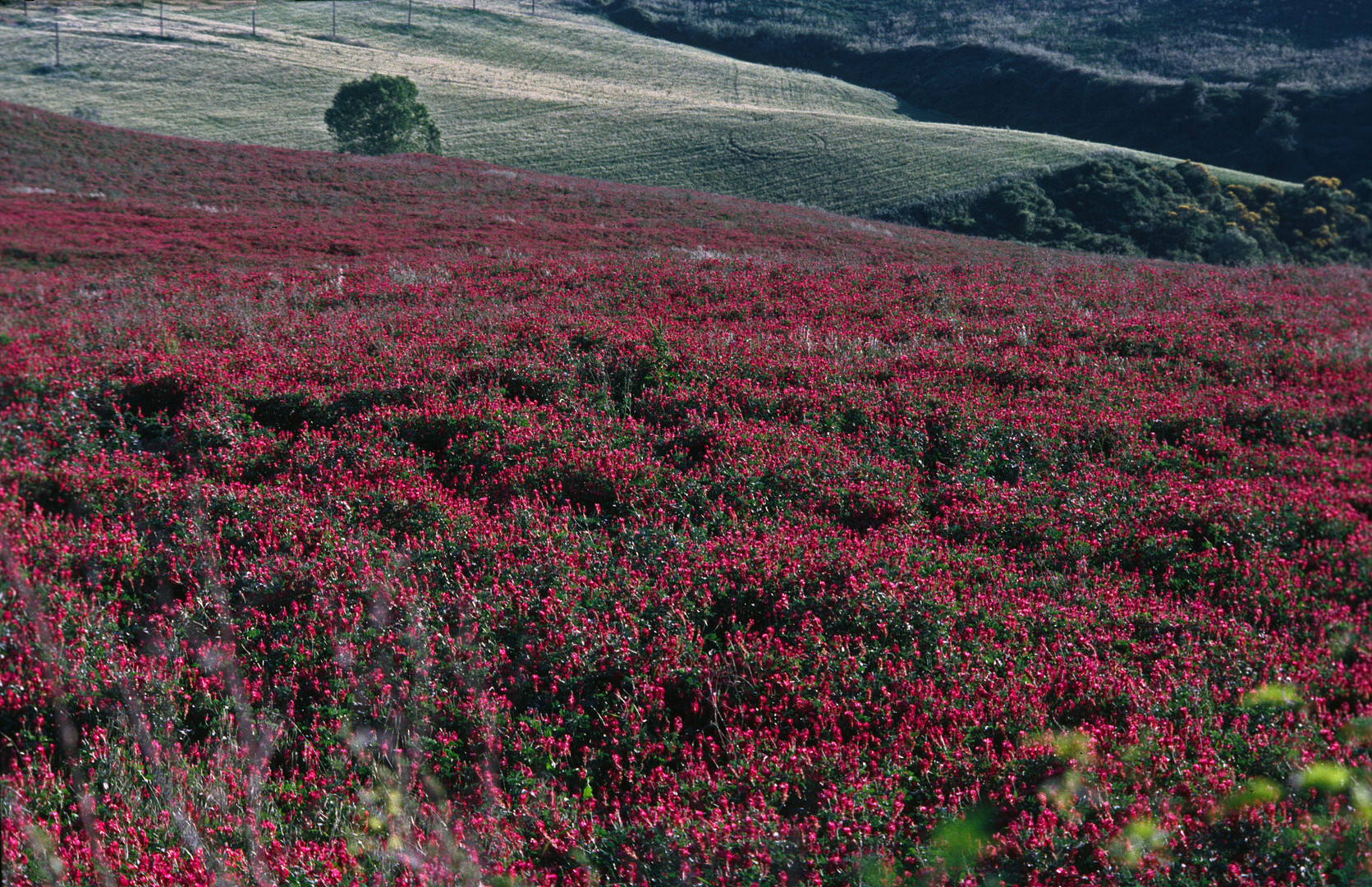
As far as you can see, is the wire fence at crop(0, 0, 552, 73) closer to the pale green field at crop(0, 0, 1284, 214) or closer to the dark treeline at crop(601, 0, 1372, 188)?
the pale green field at crop(0, 0, 1284, 214)

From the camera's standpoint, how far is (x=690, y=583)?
163 inches

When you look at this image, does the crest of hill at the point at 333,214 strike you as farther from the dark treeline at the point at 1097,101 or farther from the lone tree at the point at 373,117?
the dark treeline at the point at 1097,101

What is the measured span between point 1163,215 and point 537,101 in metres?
39.6

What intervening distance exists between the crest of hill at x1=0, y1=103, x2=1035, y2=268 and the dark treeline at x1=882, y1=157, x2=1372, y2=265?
1151cm

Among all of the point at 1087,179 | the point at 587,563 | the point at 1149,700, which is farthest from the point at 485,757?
the point at 1087,179

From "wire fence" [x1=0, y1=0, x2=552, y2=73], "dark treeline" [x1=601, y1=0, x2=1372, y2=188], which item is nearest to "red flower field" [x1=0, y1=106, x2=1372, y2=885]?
"dark treeline" [x1=601, y1=0, x2=1372, y2=188]

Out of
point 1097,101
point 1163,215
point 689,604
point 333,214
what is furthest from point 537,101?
point 689,604

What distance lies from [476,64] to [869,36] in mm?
45344

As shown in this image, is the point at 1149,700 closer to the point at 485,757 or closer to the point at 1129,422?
the point at 485,757

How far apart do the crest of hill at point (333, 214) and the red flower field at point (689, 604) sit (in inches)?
351

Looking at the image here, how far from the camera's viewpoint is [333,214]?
73.3 ft

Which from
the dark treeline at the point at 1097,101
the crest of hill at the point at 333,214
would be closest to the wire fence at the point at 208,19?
the dark treeline at the point at 1097,101

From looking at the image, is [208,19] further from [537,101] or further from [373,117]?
[373,117]

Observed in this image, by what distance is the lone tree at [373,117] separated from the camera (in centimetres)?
4422
